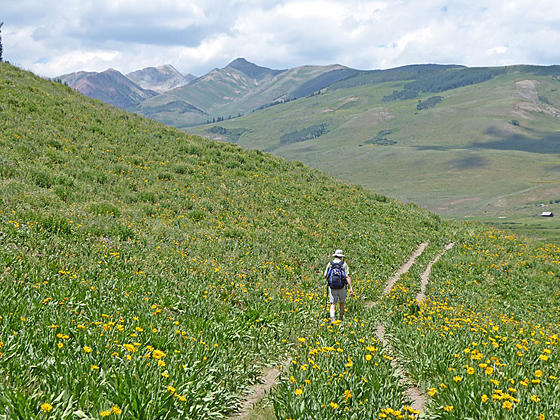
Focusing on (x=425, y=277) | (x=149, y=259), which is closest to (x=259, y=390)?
(x=149, y=259)

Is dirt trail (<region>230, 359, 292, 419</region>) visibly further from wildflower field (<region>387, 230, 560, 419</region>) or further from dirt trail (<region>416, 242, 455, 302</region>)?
dirt trail (<region>416, 242, 455, 302</region>)

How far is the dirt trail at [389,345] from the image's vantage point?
5938mm

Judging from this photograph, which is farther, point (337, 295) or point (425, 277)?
point (425, 277)

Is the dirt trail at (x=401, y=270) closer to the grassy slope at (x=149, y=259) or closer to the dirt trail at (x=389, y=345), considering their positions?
the dirt trail at (x=389, y=345)

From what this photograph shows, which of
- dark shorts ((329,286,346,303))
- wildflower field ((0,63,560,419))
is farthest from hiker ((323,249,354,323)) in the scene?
wildflower field ((0,63,560,419))

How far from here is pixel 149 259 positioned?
1051 centimetres

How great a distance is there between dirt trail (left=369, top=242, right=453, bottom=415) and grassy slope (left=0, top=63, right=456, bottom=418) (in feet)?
1.33

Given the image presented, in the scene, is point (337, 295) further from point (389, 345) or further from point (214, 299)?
point (214, 299)

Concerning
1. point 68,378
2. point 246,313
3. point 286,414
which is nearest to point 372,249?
point 246,313

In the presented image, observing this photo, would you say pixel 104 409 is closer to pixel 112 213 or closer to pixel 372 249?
pixel 112 213

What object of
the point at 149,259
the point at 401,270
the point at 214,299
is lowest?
the point at 401,270

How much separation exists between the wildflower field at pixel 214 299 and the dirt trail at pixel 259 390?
13cm

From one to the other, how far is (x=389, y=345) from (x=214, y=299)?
4.20 m

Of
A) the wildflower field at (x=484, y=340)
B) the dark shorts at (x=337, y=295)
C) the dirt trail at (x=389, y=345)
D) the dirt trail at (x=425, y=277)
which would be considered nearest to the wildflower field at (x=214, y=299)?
the wildflower field at (x=484, y=340)
